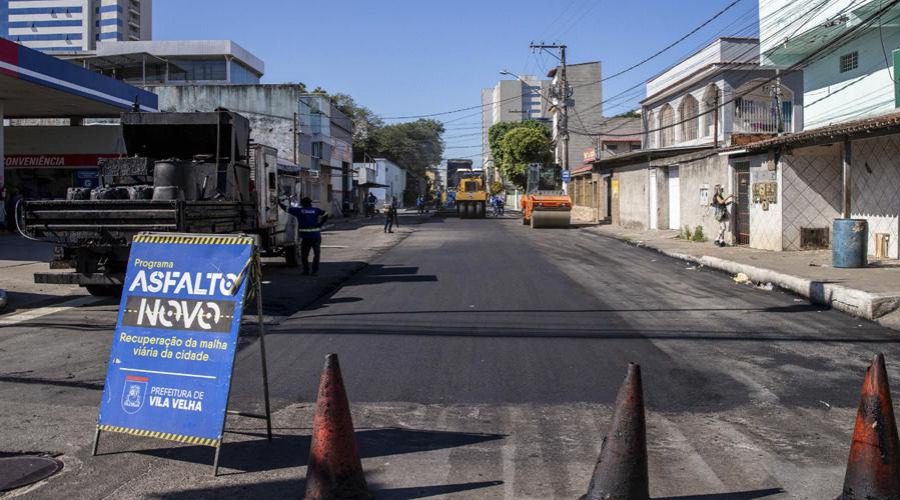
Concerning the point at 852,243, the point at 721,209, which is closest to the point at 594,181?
the point at 721,209

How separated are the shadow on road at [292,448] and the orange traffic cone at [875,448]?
2398mm

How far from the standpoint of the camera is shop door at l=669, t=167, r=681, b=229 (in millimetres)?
→ 31109

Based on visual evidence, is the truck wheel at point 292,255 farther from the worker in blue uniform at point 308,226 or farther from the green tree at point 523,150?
the green tree at point 523,150

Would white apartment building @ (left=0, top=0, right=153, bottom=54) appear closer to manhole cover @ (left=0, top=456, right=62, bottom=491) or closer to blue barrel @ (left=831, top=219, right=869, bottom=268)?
blue barrel @ (left=831, top=219, right=869, bottom=268)

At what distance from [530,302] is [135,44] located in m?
66.4

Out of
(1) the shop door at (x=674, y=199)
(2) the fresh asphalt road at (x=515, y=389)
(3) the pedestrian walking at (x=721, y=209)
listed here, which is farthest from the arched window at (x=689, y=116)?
(2) the fresh asphalt road at (x=515, y=389)

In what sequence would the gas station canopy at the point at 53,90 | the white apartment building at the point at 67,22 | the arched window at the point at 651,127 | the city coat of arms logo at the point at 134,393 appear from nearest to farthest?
the city coat of arms logo at the point at 134,393, the gas station canopy at the point at 53,90, the arched window at the point at 651,127, the white apartment building at the point at 67,22

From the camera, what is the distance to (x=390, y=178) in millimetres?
96062

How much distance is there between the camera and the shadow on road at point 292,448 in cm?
→ 526

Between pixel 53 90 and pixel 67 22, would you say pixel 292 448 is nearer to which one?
pixel 53 90

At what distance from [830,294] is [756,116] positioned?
2231 centimetres

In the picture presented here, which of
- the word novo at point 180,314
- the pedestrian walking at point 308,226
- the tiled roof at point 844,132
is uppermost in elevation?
the tiled roof at point 844,132

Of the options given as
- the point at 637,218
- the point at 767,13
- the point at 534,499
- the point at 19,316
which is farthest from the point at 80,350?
the point at 637,218

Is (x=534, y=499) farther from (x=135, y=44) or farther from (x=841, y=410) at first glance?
(x=135, y=44)
